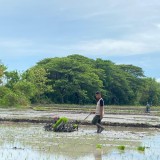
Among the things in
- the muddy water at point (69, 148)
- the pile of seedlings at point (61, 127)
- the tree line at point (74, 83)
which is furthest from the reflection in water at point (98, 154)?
the tree line at point (74, 83)

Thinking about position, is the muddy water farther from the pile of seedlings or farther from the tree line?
the tree line

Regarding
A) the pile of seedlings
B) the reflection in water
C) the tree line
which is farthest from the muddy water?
the tree line

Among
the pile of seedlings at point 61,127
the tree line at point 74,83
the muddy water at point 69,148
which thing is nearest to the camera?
the muddy water at point 69,148

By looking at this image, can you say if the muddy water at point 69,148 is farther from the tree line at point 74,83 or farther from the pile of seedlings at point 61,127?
the tree line at point 74,83

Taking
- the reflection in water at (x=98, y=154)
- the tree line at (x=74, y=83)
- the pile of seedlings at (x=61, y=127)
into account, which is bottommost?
the reflection in water at (x=98, y=154)

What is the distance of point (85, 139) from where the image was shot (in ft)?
39.1

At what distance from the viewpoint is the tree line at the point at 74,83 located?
4638 cm

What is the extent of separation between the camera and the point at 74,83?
57.2 metres

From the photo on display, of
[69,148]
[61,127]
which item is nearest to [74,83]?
[61,127]

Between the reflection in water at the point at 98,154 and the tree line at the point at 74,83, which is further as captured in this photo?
the tree line at the point at 74,83

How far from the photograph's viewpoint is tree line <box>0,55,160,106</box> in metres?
46.4

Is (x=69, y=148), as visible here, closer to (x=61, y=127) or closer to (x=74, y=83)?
(x=61, y=127)

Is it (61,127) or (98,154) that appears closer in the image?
(98,154)

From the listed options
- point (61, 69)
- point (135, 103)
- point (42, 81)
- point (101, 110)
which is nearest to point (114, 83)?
point (135, 103)
